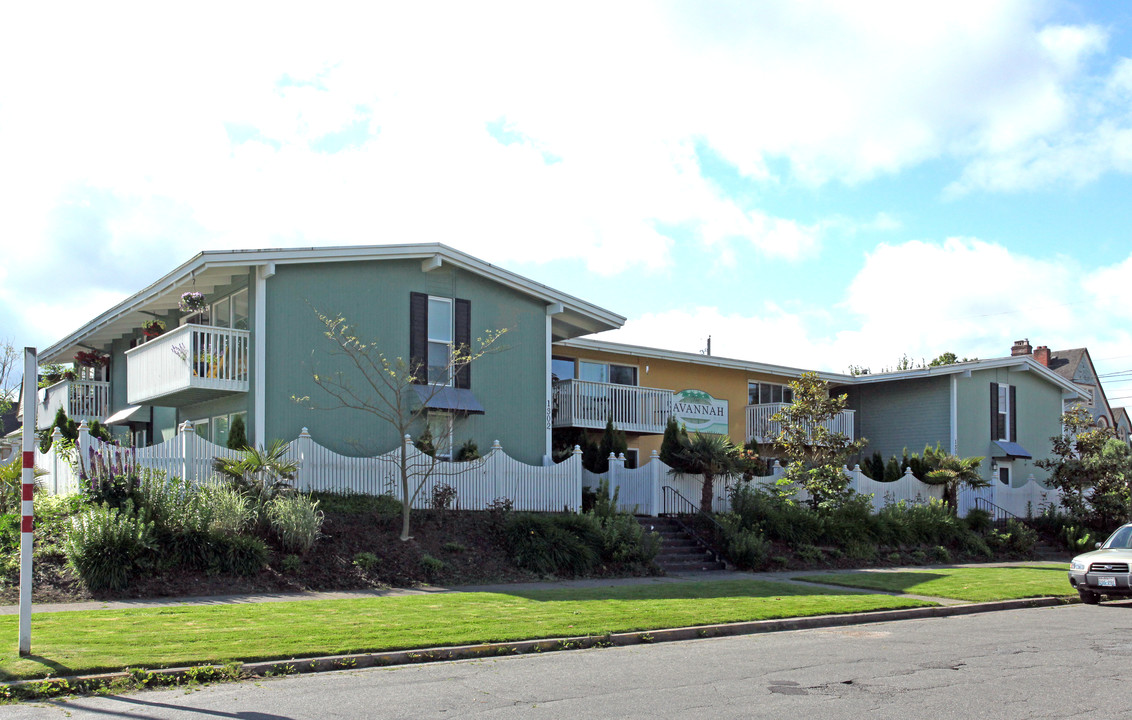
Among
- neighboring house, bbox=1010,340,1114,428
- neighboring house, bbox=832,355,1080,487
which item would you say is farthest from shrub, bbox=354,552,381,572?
neighboring house, bbox=1010,340,1114,428

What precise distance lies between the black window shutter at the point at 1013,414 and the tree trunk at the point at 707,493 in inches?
708

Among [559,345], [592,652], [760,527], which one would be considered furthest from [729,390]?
[592,652]

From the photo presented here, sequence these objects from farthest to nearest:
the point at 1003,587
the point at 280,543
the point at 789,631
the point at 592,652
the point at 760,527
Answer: the point at 760,527 → the point at 1003,587 → the point at 280,543 → the point at 789,631 → the point at 592,652

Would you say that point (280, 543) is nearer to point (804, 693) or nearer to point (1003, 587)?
point (804, 693)

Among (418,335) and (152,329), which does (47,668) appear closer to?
(418,335)

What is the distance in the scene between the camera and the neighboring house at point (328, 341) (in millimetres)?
20438

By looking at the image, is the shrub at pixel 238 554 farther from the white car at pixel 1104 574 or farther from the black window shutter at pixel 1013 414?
the black window shutter at pixel 1013 414

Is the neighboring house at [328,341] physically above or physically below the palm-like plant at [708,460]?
above

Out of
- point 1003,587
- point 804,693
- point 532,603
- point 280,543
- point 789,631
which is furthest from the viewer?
point 1003,587

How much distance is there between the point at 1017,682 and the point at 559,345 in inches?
789

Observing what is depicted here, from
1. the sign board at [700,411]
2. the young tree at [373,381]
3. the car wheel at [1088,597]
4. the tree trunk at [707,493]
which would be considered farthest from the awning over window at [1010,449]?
the young tree at [373,381]

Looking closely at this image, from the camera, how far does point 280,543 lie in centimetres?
1648

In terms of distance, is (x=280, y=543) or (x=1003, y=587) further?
(x=1003, y=587)

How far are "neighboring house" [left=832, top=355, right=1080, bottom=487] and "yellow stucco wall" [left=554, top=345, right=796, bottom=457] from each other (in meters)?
4.31
